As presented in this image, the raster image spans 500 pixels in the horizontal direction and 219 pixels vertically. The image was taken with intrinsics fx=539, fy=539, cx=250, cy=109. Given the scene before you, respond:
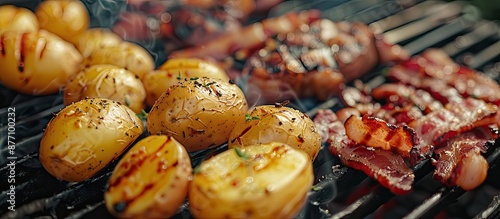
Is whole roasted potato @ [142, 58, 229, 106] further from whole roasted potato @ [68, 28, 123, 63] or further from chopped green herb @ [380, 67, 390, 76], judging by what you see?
chopped green herb @ [380, 67, 390, 76]

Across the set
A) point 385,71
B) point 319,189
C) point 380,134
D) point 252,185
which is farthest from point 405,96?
point 252,185

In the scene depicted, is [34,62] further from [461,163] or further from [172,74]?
[461,163]

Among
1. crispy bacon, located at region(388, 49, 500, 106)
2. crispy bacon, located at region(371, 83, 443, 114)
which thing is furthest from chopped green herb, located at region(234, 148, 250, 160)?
crispy bacon, located at region(388, 49, 500, 106)

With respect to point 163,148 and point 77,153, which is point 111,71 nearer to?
point 77,153

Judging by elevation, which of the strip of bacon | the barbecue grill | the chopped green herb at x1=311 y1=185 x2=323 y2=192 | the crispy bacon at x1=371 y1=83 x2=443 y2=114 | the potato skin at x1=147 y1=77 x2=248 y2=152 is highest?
the potato skin at x1=147 y1=77 x2=248 y2=152

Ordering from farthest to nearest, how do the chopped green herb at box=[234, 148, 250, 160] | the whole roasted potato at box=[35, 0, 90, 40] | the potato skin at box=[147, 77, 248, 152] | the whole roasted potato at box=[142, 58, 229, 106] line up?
1. the whole roasted potato at box=[35, 0, 90, 40]
2. the whole roasted potato at box=[142, 58, 229, 106]
3. the potato skin at box=[147, 77, 248, 152]
4. the chopped green herb at box=[234, 148, 250, 160]

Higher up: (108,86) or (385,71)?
(108,86)

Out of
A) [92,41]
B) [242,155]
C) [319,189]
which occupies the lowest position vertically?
[319,189]
